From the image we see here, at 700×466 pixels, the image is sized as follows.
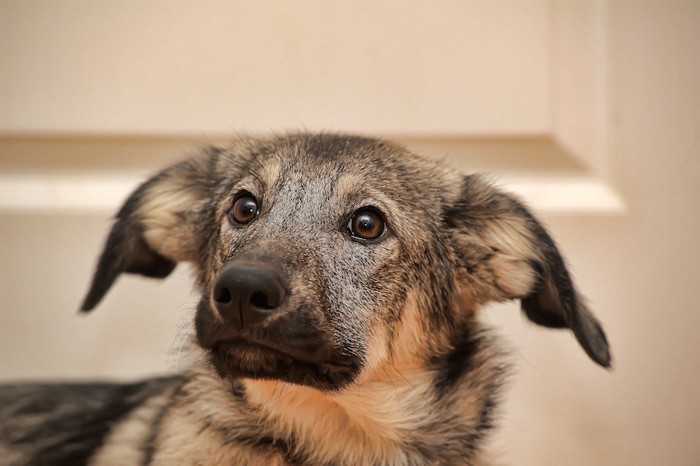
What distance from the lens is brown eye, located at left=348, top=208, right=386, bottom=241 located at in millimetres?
1377

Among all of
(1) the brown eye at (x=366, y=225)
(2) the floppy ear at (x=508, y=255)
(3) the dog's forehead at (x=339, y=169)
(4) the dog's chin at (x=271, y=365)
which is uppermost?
(3) the dog's forehead at (x=339, y=169)

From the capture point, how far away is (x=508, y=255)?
1490mm

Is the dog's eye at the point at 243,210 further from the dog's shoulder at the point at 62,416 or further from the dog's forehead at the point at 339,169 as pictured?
the dog's shoulder at the point at 62,416

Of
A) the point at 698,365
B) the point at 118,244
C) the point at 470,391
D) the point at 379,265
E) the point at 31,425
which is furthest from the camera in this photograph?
the point at 698,365

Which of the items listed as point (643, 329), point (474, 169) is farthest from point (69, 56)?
point (643, 329)

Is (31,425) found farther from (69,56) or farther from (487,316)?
(487,316)

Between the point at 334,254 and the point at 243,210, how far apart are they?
0.23 m

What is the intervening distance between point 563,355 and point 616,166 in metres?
0.55

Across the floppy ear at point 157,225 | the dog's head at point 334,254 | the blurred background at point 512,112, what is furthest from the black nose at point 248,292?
the blurred background at point 512,112

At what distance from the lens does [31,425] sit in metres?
1.71

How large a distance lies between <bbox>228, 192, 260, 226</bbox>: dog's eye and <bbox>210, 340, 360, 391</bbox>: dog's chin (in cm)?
28

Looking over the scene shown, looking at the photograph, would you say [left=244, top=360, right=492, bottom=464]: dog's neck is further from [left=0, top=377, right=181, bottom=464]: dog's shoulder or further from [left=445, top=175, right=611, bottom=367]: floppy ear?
[left=0, top=377, right=181, bottom=464]: dog's shoulder

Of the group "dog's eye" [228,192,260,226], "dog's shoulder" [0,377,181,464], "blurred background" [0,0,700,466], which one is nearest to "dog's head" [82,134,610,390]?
"dog's eye" [228,192,260,226]

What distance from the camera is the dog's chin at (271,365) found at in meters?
1.18
